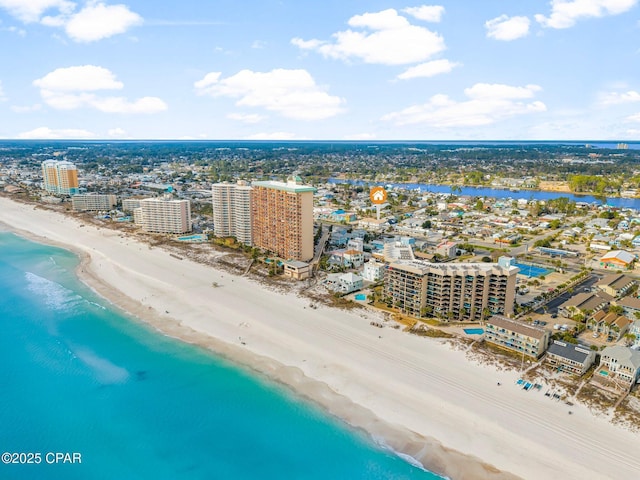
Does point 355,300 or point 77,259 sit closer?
point 355,300

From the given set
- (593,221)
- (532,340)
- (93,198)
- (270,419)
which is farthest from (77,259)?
(593,221)

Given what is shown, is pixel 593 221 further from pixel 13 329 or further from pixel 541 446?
pixel 13 329

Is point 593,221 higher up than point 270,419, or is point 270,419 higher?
point 593,221

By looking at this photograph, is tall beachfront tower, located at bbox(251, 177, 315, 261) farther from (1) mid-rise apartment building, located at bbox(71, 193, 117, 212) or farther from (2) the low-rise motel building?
(1) mid-rise apartment building, located at bbox(71, 193, 117, 212)

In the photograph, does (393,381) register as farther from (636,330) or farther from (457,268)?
(636,330)

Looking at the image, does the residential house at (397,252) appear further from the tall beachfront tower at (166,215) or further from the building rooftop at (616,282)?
the tall beachfront tower at (166,215)

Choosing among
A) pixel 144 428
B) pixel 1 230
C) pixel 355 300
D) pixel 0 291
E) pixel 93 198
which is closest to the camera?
pixel 144 428

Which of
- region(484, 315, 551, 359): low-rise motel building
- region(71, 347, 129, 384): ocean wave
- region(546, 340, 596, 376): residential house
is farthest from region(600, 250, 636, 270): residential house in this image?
region(71, 347, 129, 384): ocean wave
